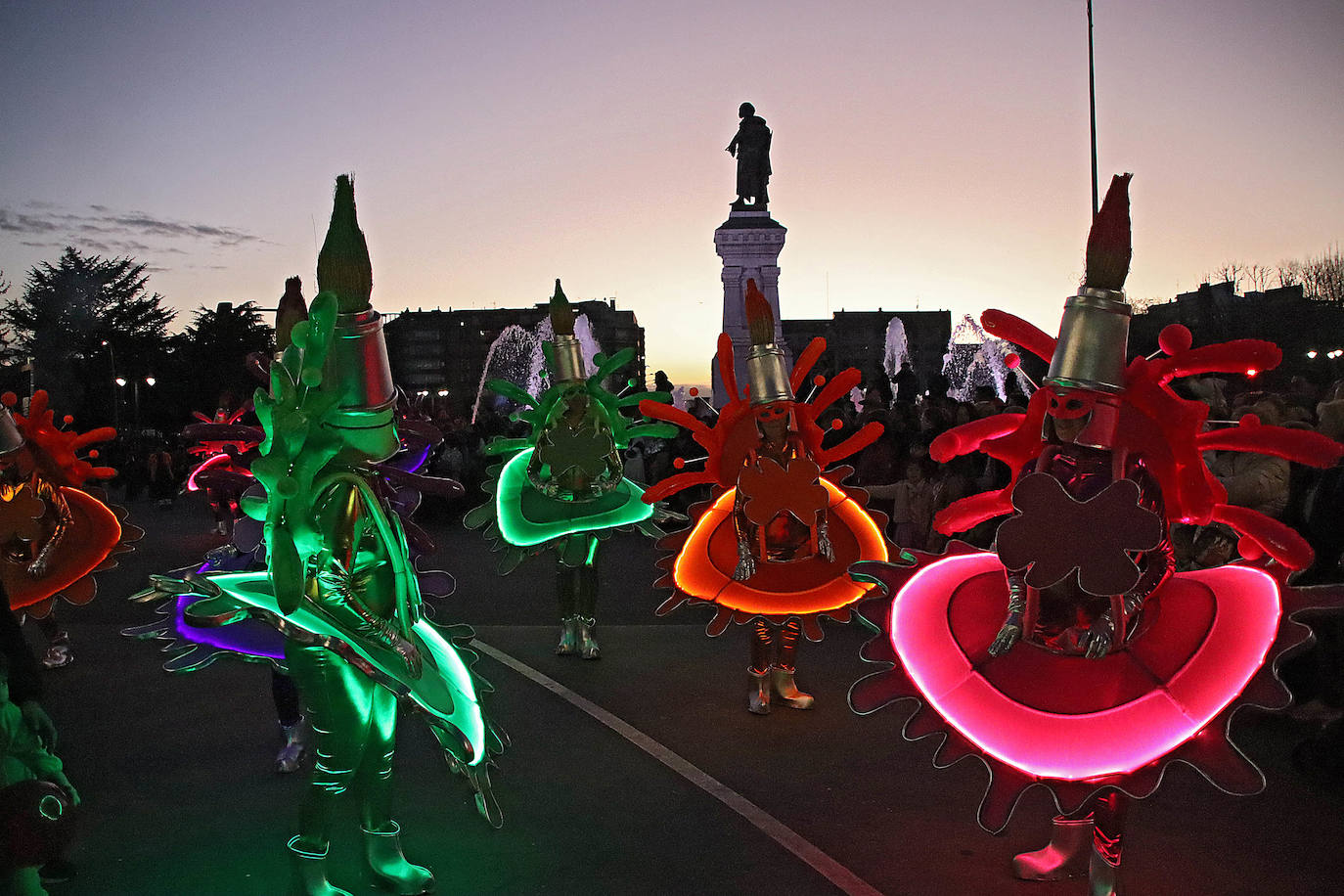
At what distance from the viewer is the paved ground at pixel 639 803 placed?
160 inches

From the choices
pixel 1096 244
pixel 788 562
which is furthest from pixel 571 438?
pixel 1096 244

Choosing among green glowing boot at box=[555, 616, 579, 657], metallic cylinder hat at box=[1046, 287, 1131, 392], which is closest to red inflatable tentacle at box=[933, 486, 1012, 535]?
metallic cylinder hat at box=[1046, 287, 1131, 392]

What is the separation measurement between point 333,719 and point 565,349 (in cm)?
434

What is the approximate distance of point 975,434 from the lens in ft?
13.0

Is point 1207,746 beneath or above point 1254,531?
beneath

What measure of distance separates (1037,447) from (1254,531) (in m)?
0.73

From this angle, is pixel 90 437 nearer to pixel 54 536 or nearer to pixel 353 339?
pixel 54 536

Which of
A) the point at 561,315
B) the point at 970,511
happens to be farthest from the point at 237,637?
the point at 561,315

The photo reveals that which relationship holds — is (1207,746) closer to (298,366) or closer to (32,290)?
(298,366)

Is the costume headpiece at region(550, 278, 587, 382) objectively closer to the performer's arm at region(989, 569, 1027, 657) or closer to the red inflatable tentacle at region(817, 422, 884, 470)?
the red inflatable tentacle at region(817, 422, 884, 470)

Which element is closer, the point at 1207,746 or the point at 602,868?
the point at 1207,746

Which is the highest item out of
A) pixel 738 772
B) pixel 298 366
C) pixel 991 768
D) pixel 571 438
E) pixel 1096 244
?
pixel 1096 244

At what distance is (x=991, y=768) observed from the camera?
11.3ft

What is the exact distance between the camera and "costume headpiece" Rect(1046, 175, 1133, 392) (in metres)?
3.58
